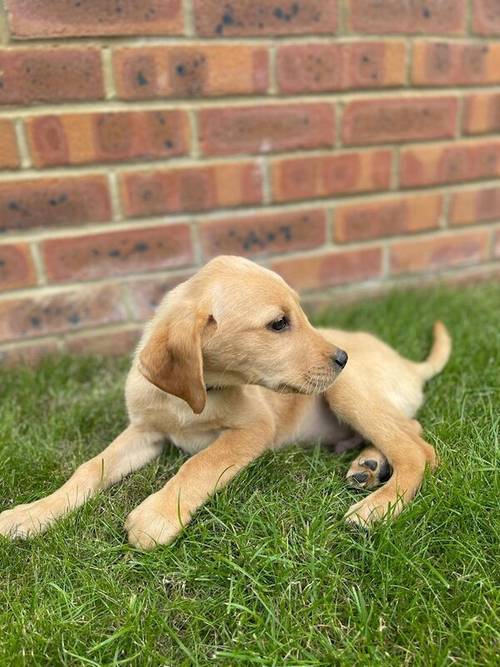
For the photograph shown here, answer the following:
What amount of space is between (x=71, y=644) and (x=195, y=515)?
1.90 ft

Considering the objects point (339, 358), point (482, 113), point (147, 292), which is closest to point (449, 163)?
point (482, 113)

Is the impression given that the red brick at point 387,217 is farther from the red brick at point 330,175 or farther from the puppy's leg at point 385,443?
the puppy's leg at point 385,443

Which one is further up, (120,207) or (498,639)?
(120,207)

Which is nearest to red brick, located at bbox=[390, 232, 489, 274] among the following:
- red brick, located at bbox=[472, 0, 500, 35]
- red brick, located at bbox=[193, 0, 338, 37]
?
red brick, located at bbox=[472, 0, 500, 35]

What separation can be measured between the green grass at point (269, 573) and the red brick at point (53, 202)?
1.12m

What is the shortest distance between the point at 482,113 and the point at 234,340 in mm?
2731

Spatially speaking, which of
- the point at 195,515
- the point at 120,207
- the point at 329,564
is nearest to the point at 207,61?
the point at 120,207

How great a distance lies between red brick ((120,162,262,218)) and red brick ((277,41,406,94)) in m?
0.53

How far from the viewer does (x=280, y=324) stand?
2.13 meters

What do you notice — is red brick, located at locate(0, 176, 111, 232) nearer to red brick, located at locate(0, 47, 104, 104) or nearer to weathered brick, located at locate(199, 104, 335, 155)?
red brick, located at locate(0, 47, 104, 104)

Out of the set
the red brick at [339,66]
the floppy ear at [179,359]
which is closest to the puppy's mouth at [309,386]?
the floppy ear at [179,359]

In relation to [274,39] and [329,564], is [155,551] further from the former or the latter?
[274,39]

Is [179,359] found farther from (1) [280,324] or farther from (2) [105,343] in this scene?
(2) [105,343]

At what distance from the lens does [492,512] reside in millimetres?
1931
